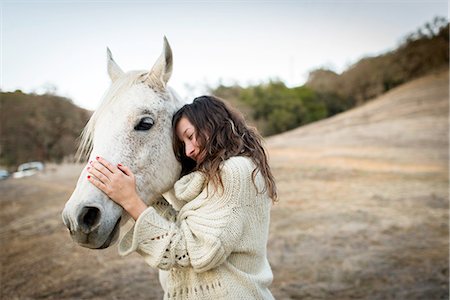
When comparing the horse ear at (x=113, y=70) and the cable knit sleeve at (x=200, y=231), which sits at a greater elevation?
the horse ear at (x=113, y=70)

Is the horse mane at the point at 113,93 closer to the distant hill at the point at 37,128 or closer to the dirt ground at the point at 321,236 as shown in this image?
the dirt ground at the point at 321,236

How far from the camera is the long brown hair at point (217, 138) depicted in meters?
1.39

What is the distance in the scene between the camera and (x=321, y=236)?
547 centimetres

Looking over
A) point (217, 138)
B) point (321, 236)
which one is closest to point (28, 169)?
point (321, 236)

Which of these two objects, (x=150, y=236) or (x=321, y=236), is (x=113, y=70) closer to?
(x=150, y=236)

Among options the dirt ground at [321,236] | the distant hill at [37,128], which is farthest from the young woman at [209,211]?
the distant hill at [37,128]

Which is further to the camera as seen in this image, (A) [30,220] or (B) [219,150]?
(A) [30,220]

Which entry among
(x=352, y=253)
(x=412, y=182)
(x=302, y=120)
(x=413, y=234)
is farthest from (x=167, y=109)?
(x=302, y=120)

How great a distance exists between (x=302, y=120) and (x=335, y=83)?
3.65 meters

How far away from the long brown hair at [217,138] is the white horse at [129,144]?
0.08m

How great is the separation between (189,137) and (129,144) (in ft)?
0.73

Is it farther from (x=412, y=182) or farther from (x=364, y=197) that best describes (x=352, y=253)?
(x=412, y=182)

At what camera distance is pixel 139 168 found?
139 cm

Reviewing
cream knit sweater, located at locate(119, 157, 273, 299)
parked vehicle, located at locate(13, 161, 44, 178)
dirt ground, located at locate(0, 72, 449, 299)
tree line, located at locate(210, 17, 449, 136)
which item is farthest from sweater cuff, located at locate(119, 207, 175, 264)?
tree line, located at locate(210, 17, 449, 136)
